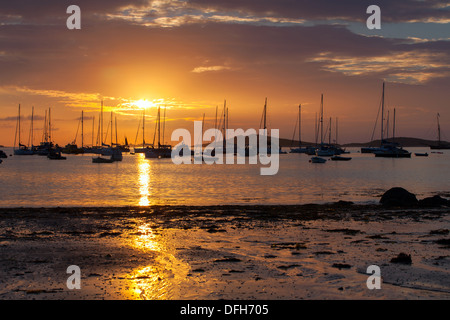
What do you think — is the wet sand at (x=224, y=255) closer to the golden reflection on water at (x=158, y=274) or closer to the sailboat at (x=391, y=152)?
the golden reflection on water at (x=158, y=274)

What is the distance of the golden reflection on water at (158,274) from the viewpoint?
34.8ft

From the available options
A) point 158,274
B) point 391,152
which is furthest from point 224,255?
point 391,152

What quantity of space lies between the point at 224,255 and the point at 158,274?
113 inches

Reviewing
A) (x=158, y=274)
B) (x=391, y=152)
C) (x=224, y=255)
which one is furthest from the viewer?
(x=391, y=152)

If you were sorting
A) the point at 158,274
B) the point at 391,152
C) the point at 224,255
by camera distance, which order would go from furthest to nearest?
the point at 391,152
the point at 224,255
the point at 158,274

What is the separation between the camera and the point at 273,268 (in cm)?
1277

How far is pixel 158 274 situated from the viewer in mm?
12391

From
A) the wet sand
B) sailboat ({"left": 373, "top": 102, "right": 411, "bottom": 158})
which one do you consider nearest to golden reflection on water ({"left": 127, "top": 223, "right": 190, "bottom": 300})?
the wet sand

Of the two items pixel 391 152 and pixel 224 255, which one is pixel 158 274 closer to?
pixel 224 255

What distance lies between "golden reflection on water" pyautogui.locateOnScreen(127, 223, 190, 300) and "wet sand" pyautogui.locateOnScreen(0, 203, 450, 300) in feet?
0.09
